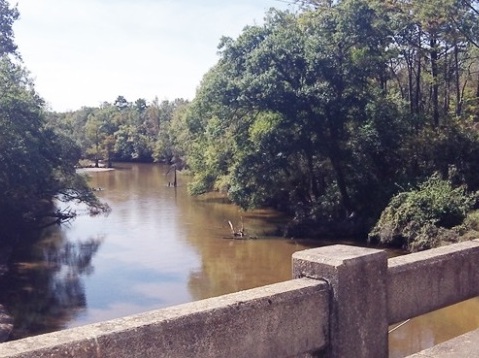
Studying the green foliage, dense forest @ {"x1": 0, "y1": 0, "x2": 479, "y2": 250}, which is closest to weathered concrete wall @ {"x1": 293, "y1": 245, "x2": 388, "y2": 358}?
the green foliage

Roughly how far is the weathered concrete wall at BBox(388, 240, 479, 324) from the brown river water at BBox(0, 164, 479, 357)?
7937mm

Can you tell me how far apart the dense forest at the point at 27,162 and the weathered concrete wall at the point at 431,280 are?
18.9 m

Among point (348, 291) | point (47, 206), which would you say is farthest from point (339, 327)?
point (47, 206)

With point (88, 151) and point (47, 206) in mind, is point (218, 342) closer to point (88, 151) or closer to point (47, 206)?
point (47, 206)

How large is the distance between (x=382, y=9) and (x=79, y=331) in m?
26.2

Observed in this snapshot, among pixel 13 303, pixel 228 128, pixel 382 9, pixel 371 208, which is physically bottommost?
pixel 13 303

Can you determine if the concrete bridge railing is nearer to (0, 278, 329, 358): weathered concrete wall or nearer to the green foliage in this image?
(0, 278, 329, 358): weathered concrete wall

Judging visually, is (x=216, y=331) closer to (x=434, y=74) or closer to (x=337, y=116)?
(x=337, y=116)

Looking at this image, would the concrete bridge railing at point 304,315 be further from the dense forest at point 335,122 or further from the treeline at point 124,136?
the treeline at point 124,136

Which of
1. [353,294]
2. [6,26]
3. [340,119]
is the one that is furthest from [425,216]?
[6,26]

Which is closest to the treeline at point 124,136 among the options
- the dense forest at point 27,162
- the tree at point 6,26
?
the tree at point 6,26

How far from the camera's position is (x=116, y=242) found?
80.3 feet

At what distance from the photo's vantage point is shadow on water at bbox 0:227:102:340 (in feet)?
49.0

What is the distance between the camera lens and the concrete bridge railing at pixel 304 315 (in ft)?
9.90
